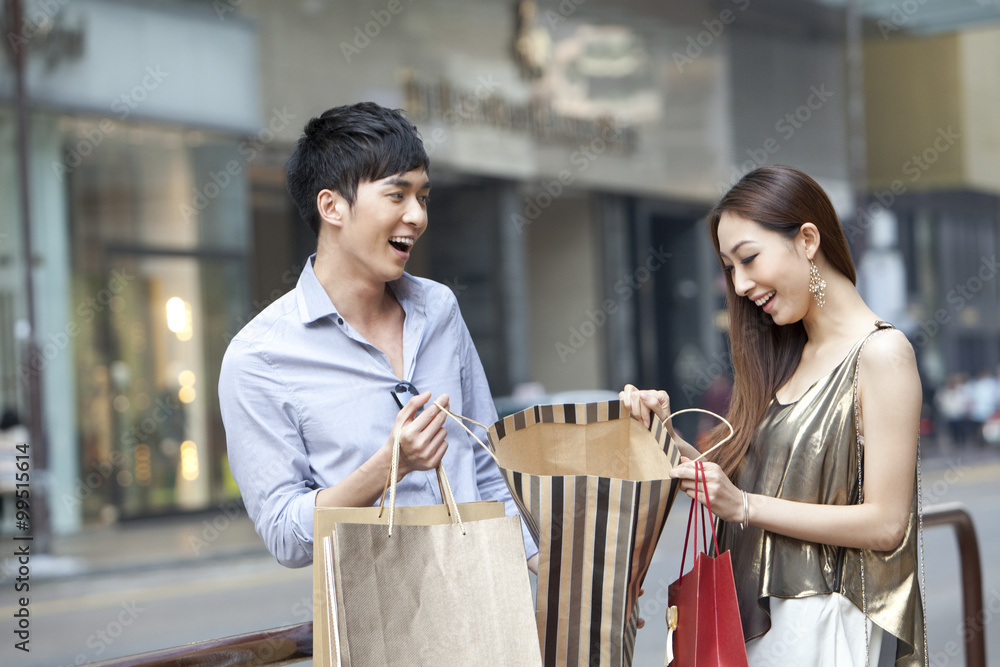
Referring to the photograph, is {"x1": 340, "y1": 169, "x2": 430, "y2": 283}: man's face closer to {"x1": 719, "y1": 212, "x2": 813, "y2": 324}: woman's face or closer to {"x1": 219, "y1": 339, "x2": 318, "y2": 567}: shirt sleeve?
{"x1": 219, "y1": 339, "x2": 318, "y2": 567}: shirt sleeve

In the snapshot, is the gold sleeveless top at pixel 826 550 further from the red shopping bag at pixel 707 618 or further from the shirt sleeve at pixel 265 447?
the shirt sleeve at pixel 265 447


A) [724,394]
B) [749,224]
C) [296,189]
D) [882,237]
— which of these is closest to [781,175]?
[749,224]

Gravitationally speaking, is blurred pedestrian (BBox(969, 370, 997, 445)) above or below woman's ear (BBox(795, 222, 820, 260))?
below

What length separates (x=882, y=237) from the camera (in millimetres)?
26297

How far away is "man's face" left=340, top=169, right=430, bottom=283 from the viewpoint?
1.99 metres

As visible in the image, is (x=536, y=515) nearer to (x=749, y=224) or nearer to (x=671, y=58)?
(x=749, y=224)

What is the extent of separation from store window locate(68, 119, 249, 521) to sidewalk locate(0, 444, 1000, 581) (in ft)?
0.72

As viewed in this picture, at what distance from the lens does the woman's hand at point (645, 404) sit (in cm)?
195

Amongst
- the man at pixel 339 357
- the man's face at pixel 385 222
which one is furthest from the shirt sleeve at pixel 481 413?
the man's face at pixel 385 222

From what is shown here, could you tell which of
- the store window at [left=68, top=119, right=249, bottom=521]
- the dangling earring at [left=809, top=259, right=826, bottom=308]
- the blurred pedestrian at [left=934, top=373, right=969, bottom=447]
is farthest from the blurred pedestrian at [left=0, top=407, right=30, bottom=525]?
the blurred pedestrian at [left=934, top=373, right=969, bottom=447]

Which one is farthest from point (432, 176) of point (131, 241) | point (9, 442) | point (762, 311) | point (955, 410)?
point (955, 410)

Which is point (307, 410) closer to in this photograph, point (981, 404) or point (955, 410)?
point (955, 410)

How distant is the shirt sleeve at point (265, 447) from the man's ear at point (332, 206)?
30 cm

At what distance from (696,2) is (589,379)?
23.2 feet
